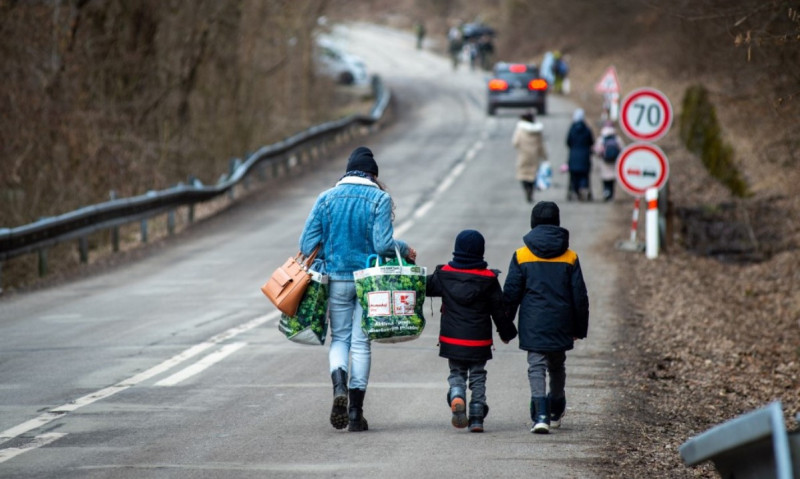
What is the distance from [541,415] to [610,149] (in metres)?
16.0

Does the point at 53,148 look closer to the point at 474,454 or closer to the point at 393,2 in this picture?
the point at 474,454

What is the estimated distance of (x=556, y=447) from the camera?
23.1 ft

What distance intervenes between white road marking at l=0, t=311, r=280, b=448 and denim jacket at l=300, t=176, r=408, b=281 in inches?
78.4

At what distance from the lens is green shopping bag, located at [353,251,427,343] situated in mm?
7293

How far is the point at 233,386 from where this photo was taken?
29.5 feet

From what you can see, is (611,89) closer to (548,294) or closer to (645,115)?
(645,115)

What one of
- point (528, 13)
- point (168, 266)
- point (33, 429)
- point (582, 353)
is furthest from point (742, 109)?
point (528, 13)

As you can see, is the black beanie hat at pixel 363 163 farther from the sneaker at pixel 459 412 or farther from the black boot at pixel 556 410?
the black boot at pixel 556 410

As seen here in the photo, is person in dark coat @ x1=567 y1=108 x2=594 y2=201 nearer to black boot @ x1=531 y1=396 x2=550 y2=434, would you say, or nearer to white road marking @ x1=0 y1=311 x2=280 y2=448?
white road marking @ x1=0 y1=311 x2=280 y2=448

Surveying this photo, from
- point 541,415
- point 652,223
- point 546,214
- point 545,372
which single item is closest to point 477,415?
point 541,415

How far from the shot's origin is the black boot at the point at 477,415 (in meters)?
7.44

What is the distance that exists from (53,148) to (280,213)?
444cm

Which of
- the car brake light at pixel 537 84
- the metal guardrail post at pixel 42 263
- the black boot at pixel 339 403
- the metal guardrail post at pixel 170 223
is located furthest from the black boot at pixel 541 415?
the car brake light at pixel 537 84

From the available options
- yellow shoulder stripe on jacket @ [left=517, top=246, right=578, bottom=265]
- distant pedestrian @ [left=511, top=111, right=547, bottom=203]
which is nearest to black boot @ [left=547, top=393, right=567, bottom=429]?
yellow shoulder stripe on jacket @ [left=517, top=246, right=578, bottom=265]
